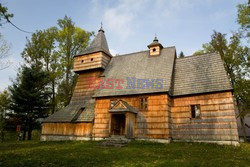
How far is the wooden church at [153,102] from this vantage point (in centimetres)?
1543

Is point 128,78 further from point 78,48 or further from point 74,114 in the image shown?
point 78,48

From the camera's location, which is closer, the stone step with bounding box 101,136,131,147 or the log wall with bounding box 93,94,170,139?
the stone step with bounding box 101,136,131,147

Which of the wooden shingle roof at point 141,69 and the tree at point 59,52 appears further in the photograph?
the tree at point 59,52

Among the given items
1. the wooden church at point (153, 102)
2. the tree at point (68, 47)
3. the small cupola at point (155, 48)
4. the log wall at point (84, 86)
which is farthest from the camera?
the tree at point (68, 47)

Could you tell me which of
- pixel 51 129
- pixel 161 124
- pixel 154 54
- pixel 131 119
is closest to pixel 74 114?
pixel 51 129

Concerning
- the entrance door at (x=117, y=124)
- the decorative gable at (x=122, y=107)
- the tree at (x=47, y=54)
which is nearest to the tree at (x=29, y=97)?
the tree at (x=47, y=54)

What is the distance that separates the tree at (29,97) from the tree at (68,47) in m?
3.24

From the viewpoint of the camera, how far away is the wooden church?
1543 cm

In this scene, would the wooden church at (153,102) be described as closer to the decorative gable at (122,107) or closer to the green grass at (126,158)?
the decorative gable at (122,107)

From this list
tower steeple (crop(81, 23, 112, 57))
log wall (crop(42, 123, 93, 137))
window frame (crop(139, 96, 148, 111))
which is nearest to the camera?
window frame (crop(139, 96, 148, 111))

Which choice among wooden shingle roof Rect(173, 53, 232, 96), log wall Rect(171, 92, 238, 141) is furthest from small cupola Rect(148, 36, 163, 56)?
log wall Rect(171, 92, 238, 141)

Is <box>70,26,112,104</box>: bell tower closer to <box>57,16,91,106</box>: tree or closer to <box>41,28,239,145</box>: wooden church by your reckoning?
<box>41,28,239,145</box>: wooden church

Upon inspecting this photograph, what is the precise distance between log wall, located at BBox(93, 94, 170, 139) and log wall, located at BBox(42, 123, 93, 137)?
964 mm

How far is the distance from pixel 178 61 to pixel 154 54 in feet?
9.21
